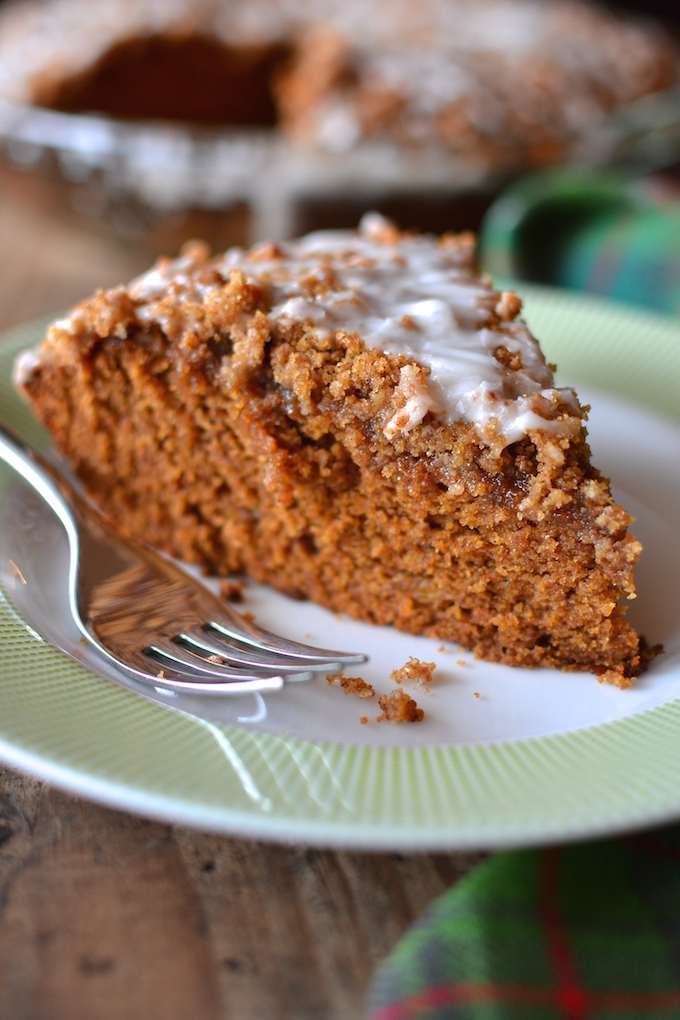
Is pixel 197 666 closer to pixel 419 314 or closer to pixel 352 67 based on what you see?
pixel 419 314

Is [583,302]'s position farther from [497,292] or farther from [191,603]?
[191,603]

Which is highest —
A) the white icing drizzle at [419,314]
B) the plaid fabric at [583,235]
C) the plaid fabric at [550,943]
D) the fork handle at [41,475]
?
the white icing drizzle at [419,314]

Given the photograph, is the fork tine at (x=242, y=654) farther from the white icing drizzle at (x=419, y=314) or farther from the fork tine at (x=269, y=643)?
the white icing drizzle at (x=419, y=314)

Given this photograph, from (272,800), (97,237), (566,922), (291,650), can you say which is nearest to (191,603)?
(291,650)

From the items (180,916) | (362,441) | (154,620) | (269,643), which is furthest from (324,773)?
(362,441)

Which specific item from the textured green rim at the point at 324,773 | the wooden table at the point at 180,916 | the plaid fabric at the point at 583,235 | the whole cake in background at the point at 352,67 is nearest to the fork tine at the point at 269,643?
the textured green rim at the point at 324,773

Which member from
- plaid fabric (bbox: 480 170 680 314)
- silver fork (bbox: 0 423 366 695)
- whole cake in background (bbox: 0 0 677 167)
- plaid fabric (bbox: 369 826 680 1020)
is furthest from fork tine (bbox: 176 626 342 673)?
whole cake in background (bbox: 0 0 677 167)
